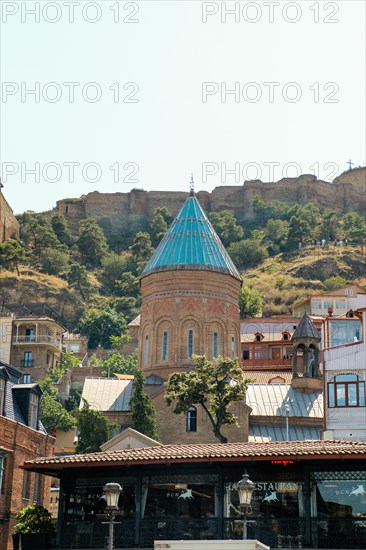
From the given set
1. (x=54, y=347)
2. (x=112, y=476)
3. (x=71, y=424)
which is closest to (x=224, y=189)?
(x=54, y=347)

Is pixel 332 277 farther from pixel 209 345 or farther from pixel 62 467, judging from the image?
pixel 62 467

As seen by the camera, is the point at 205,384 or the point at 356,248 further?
the point at 356,248

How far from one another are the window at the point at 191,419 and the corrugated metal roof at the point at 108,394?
4.17m

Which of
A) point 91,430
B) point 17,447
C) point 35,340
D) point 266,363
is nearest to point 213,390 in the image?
point 91,430

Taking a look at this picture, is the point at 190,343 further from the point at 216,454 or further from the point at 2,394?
the point at 216,454

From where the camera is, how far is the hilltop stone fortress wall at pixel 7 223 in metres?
108

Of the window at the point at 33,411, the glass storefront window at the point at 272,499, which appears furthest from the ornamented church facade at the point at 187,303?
the glass storefront window at the point at 272,499

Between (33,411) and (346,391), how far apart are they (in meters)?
12.1

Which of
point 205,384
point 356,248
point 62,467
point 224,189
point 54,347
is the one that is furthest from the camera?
point 224,189

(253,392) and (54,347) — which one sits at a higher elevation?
(54,347)

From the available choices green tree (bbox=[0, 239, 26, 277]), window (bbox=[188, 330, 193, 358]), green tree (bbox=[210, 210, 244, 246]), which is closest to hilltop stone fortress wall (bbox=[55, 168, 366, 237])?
green tree (bbox=[210, 210, 244, 246])

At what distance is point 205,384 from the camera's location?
3997 cm

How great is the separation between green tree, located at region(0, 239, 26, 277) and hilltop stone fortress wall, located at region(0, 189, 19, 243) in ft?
17.7

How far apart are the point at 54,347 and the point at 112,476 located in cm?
5473
